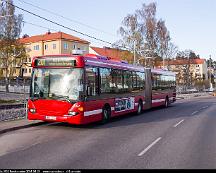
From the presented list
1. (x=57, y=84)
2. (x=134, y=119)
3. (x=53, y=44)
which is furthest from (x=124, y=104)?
(x=53, y=44)

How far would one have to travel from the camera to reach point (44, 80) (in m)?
14.0

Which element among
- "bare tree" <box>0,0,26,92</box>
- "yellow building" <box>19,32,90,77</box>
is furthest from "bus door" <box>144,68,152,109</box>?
"yellow building" <box>19,32,90,77</box>

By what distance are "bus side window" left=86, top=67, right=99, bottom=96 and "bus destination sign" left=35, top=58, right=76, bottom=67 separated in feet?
2.55

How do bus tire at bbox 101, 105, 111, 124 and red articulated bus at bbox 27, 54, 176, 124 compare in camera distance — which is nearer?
red articulated bus at bbox 27, 54, 176, 124

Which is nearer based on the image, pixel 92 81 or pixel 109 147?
pixel 109 147

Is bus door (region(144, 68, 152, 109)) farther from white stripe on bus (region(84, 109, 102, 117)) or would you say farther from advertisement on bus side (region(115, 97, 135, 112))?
white stripe on bus (region(84, 109, 102, 117))

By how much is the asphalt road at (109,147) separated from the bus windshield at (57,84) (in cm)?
137

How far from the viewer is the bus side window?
14.0 m

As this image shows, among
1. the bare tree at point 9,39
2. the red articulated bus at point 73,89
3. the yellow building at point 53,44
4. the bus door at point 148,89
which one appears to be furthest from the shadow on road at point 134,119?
the yellow building at point 53,44

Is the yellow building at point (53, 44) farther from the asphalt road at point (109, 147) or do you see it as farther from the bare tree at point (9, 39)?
the asphalt road at point (109, 147)

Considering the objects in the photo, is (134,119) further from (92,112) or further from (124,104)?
(92,112)

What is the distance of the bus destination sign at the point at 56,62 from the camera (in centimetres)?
1378

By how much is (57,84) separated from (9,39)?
3077cm

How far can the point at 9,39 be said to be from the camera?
→ 138 ft
